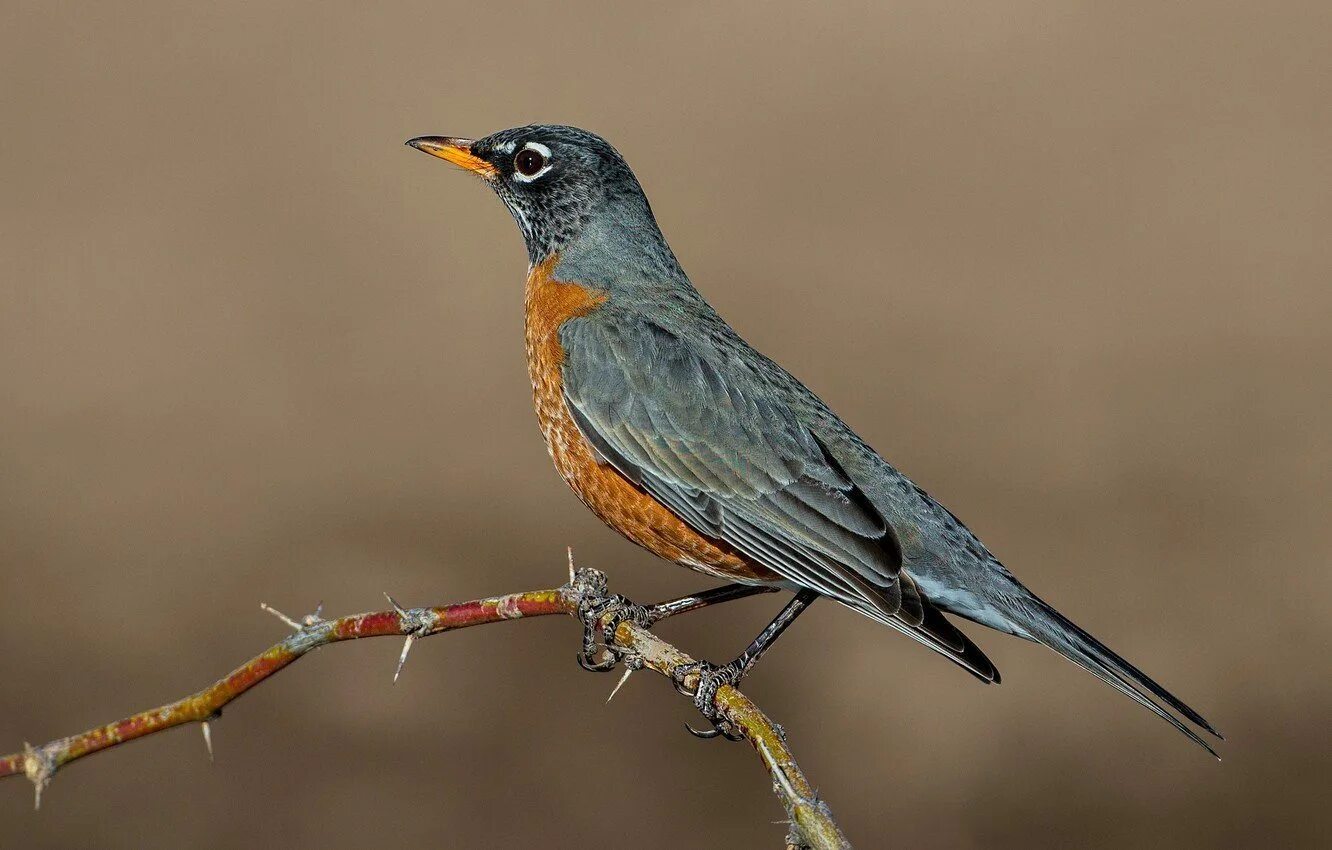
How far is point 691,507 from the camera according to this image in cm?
496

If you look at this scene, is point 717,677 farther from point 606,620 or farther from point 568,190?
point 568,190

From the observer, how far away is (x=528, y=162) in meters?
5.96

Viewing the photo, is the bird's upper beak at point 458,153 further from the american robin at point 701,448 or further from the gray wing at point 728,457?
the gray wing at point 728,457

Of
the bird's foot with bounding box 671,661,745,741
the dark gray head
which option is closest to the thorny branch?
the bird's foot with bounding box 671,661,745,741

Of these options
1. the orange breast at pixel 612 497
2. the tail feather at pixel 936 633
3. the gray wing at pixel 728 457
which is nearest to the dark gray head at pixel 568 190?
the gray wing at pixel 728 457

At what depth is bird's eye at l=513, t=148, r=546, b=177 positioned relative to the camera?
233 inches

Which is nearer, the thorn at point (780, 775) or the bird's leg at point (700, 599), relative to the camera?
the thorn at point (780, 775)

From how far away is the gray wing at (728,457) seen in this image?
484 centimetres

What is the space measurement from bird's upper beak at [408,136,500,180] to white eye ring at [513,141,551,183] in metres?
0.13

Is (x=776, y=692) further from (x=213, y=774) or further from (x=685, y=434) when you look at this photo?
(x=685, y=434)

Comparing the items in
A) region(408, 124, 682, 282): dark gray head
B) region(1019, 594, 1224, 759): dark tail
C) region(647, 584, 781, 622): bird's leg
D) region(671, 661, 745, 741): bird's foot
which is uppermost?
region(408, 124, 682, 282): dark gray head

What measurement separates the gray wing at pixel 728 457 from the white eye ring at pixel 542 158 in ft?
2.84

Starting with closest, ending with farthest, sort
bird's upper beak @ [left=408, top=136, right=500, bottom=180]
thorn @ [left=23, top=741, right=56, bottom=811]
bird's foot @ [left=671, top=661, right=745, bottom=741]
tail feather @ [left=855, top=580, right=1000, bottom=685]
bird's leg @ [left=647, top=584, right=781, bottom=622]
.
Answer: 1. thorn @ [left=23, top=741, right=56, bottom=811]
2. tail feather @ [left=855, top=580, right=1000, bottom=685]
3. bird's foot @ [left=671, top=661, right=745, bottom=741]
4. bird's leg @ [left=647, top=584, right=781, bottom=622]
5. bird's upper beak @ [left=408, top=136, right=500, bottom=180]

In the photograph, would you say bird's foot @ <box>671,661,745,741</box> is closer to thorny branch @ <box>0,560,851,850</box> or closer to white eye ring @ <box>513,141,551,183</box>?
thorny branch @ <box>0,560,851,850</box>
